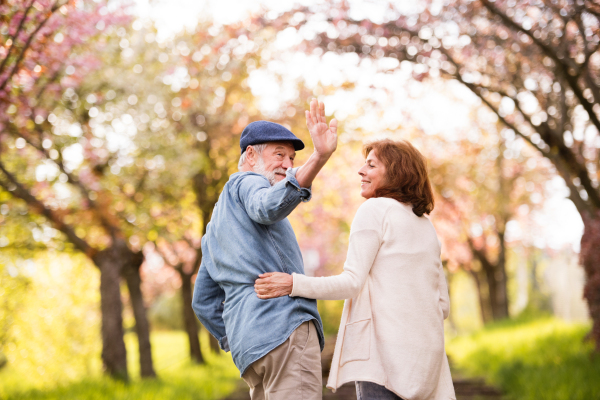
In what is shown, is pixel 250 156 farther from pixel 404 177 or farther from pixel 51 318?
pixel 51 318

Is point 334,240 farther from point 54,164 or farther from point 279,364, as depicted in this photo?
point 279,364

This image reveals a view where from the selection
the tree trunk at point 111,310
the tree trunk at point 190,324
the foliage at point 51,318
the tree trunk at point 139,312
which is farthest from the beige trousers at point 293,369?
the tree trunk at point 190,324

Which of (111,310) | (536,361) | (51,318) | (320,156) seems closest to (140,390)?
(111,310)

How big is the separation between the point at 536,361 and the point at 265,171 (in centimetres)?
568

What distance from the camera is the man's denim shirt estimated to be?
2.09 m

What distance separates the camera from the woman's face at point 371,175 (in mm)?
2432

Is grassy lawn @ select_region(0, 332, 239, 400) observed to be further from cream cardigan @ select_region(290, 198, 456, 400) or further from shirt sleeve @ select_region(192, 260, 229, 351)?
cream cardigan @ select_region(290, 198, 456, 400)

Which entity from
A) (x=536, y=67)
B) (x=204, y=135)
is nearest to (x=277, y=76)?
(x=204, y=135)

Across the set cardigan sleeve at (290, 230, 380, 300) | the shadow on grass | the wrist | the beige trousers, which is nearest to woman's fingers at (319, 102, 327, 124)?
the wrist

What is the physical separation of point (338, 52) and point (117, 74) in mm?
3495

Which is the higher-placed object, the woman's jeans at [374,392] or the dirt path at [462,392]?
the woman's jeans at [374,392]

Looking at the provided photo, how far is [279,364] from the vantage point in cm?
216

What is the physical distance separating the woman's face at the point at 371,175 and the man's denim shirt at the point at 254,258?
0.38 meters

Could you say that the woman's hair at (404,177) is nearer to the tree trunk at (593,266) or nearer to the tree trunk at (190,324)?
the tree trunk at (593,266)
